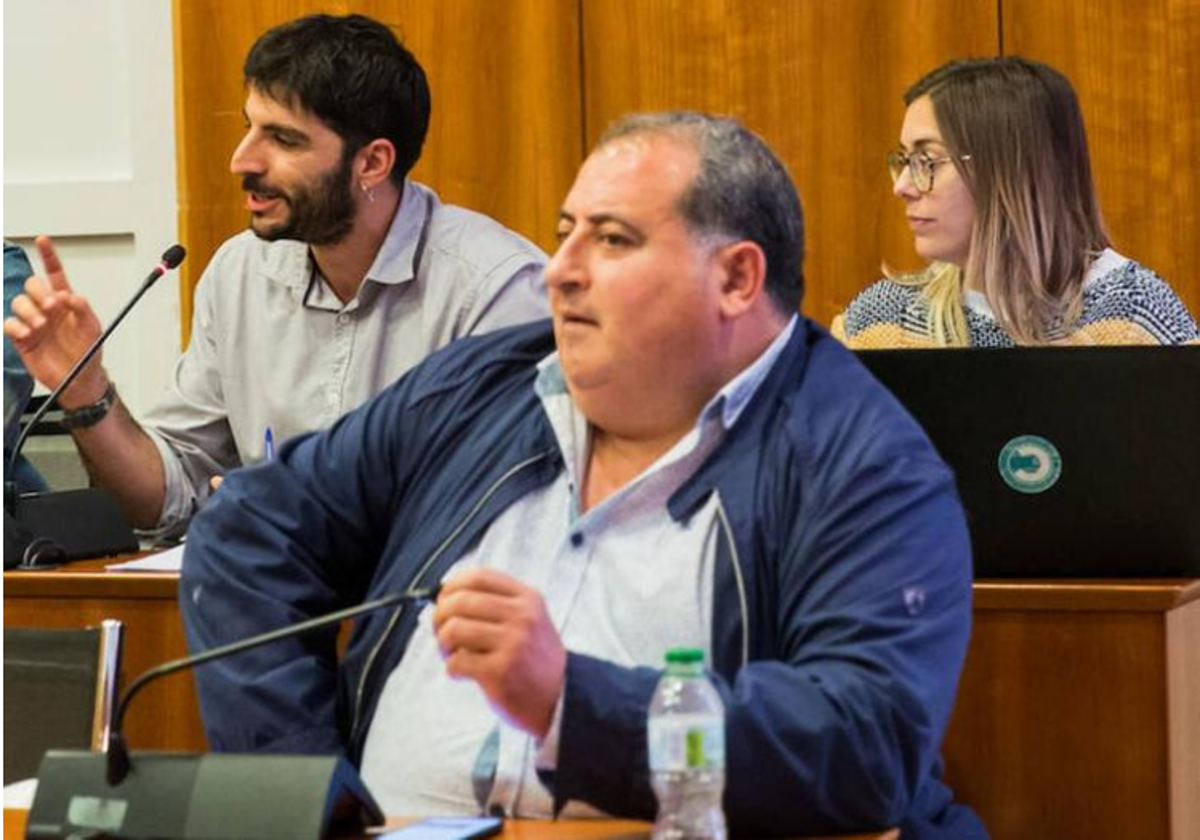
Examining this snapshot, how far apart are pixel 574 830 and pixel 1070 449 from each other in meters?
1.07

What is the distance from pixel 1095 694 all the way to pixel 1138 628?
92mm

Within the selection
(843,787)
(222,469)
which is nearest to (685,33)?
(222,469)

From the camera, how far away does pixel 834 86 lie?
173 inches

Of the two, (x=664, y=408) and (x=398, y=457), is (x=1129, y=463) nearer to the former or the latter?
(x=664, y=408)

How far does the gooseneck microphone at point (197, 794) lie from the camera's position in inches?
59.0

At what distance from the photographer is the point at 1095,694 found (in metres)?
2.41

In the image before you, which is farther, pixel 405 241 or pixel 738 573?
pixel 405 241

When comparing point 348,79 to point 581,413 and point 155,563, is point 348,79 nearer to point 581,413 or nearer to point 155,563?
point 155,563

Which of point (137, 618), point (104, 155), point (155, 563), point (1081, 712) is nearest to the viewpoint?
point (1081, 712)

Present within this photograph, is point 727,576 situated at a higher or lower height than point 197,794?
higher

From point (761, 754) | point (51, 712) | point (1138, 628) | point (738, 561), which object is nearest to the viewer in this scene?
point (761, 754)

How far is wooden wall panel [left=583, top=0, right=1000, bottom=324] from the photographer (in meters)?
4.36

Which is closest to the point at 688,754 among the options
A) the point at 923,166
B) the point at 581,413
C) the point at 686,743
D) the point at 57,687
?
the point at 686,743

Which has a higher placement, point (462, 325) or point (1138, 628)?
point (462, 325)
